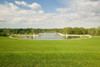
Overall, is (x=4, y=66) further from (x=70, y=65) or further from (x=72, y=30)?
(x=72, y=30)

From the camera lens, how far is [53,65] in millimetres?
6781

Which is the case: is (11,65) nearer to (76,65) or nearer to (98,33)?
(76,65)

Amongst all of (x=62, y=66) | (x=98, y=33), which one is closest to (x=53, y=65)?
(x=62, y=66)

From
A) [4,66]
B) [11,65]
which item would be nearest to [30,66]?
[11,65]

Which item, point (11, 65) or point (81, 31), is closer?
point (11, 65)

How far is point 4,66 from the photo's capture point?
6.59 meters

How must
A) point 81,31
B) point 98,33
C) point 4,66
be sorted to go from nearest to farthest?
1. point 4,66
2. point 98,33
3. point 81,31

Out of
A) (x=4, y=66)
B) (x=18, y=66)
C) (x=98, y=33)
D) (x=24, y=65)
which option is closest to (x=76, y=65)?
(x=24, y=65)

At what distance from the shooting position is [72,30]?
214 feet

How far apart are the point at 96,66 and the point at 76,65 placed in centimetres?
148

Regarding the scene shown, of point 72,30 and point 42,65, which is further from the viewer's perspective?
point 72,30

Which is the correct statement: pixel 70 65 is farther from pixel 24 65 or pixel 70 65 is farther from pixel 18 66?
pixel 18 66

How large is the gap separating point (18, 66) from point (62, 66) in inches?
130

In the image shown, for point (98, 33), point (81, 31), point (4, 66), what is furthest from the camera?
point (81, 31)
